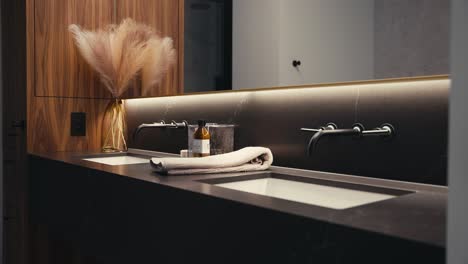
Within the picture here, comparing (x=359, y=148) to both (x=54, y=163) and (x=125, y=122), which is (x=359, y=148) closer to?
(x=54, y=163)

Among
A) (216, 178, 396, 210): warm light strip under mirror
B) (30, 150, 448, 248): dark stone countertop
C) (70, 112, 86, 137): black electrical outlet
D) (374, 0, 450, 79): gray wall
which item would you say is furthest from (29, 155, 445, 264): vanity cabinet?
(374, 0, 450, 79): gray wall

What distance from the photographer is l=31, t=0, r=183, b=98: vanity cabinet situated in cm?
202

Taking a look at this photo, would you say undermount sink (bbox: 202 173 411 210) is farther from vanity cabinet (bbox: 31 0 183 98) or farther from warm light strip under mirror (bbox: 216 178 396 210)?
vanity cabinet (bbox: 31 0 183 98)

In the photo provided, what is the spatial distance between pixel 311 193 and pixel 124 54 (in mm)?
1231

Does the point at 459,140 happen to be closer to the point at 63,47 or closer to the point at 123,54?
the point at 123,54

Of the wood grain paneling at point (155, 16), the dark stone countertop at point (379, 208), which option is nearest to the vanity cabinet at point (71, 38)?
the wood grain paneling at point (155, 16)

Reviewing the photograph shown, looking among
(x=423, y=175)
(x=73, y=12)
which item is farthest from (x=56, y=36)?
(x=423, y=175)

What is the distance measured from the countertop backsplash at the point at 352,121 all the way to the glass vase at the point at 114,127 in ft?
1.84

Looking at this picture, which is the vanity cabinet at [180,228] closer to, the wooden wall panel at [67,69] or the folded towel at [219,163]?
the folded towel at [219,163]

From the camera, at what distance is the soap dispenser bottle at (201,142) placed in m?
1.54

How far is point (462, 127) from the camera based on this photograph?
433mm

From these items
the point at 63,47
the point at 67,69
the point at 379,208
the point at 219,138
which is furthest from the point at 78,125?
the point at 379,208

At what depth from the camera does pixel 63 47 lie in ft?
6.82

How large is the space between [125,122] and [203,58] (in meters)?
0.65
